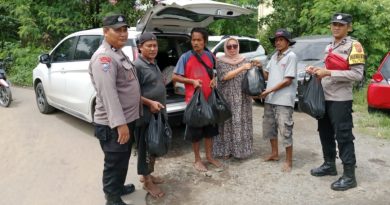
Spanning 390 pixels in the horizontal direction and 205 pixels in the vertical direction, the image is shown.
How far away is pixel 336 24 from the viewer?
4016 mm

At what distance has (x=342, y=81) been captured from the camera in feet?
13.3

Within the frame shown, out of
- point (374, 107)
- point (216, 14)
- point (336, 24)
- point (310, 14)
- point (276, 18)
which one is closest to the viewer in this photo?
point (336, 24)

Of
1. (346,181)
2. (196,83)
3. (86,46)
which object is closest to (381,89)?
(346,181)

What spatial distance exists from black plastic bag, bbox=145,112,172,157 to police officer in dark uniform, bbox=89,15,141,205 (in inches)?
10.4

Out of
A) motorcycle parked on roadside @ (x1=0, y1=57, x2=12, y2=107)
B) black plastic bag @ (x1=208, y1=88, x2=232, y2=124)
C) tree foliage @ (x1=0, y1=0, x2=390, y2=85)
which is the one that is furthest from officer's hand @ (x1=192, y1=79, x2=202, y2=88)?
tree foliage @ (x1=0, y1=0, x2=390, y2=85)

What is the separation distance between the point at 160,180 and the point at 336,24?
2626 mm

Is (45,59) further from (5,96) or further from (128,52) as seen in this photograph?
(128,52)

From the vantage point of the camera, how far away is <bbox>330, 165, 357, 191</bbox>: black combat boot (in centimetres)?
424

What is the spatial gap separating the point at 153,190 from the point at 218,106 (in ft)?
4.05

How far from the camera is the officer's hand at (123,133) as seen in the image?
11.0 feet

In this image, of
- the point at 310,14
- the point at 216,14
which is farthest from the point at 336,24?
the point at 310,14

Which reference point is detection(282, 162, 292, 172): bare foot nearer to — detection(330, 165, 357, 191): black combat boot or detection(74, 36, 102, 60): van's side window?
detection(330, 165, 357, 191): black combat boot

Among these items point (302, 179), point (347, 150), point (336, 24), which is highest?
point (336, 24)

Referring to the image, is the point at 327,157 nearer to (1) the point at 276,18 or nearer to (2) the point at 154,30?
(2) the point at 154,30
